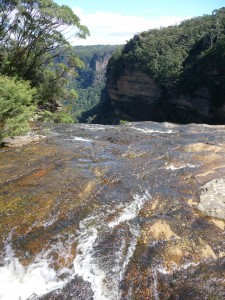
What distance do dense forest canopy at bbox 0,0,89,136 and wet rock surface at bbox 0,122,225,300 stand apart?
294 inches

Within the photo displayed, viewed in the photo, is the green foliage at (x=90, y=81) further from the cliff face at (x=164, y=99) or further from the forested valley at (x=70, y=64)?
the cliff face at (x=164, y=99)

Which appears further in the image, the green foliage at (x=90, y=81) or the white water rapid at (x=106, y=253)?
the green foliage at (x=90, y=81)

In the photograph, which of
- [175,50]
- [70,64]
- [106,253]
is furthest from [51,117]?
[175,50]

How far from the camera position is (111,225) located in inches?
224

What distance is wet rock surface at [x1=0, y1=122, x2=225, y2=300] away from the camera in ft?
15.1

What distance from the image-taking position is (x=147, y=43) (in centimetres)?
4588

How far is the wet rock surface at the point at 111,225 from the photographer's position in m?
4.59

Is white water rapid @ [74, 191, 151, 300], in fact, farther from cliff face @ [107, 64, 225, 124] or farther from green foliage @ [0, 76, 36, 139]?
cliff face @ [107, 64, 225, 124]

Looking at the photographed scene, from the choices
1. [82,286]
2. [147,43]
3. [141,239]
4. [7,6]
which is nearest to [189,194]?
[141,239]

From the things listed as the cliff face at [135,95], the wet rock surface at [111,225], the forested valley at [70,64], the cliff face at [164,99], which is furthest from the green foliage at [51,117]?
the cliff face at [135,95]

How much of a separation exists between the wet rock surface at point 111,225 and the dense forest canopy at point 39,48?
7464 millimetres

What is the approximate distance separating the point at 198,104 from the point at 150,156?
28.0 metres

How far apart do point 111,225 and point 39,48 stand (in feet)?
52.2

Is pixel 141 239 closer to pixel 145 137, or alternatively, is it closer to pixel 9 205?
pixel 9 205
